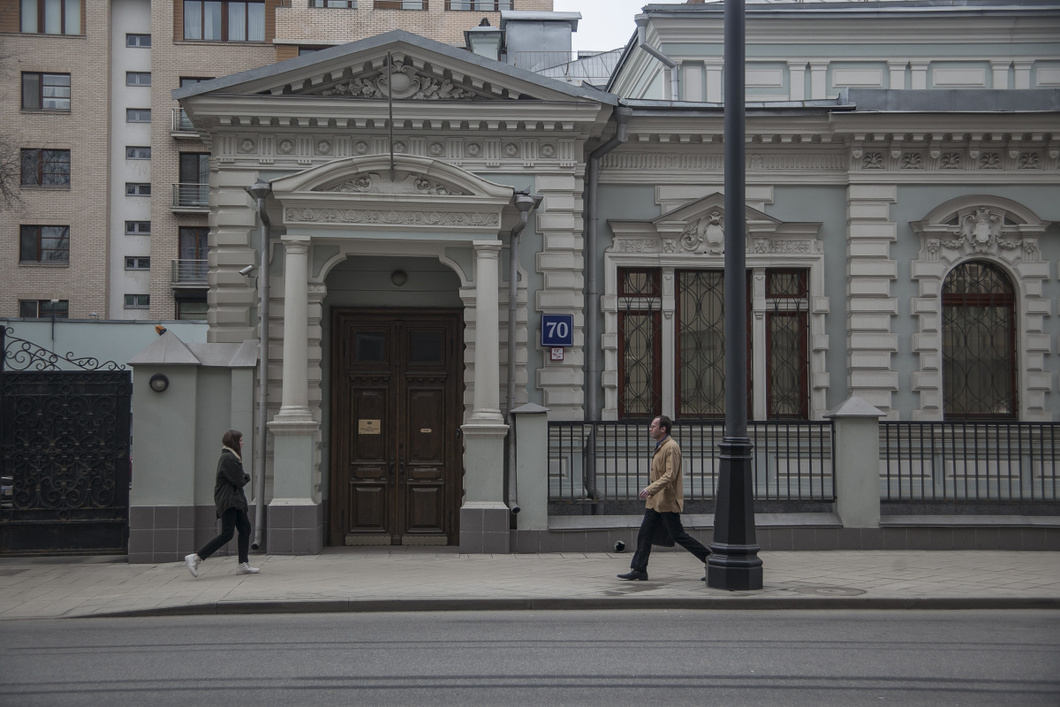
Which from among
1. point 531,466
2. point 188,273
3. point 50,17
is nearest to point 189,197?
point 188,273

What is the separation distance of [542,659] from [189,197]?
1778 inches

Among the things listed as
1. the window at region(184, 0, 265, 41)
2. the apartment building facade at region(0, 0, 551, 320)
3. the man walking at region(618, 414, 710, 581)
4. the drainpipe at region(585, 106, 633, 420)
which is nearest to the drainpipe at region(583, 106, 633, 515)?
the drainpipe at region(585, 106, 633, 420)

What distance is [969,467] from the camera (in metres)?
14.8

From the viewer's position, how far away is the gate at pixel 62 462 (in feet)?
45.9

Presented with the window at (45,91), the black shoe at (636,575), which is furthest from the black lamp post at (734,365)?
the window at (45,91)

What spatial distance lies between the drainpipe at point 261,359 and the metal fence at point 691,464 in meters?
3.84

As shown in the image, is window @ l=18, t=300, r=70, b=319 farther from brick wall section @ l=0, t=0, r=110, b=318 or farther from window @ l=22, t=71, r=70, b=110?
window @ l=22, t=71, r=70, b=110

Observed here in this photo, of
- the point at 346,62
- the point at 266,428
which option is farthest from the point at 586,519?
the point at 346,62

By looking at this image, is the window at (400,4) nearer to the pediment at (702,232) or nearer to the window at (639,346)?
the pediment at (702,232)

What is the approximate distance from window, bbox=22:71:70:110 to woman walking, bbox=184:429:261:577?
42.4 m

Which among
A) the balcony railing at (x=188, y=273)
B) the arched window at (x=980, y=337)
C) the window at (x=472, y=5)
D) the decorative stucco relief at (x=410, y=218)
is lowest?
the arched window at (x=980, y=337)

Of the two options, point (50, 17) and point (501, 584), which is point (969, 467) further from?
point (50, 17)

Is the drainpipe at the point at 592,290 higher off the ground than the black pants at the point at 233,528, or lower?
higher

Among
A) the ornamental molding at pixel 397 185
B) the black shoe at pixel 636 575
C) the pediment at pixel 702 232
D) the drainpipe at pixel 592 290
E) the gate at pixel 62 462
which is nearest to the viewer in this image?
the black shoe at pixel 636 575
